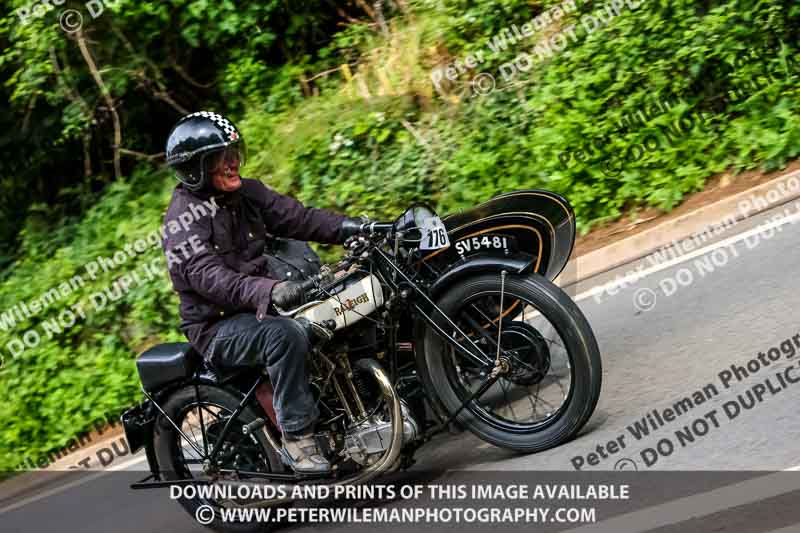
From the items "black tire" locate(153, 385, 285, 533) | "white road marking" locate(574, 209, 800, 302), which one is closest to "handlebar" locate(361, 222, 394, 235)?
"black tire" locate(153, 385, 285, 533)

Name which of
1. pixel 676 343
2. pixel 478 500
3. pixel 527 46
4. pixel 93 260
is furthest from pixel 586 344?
pixel 93 260

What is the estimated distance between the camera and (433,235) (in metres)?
4.72

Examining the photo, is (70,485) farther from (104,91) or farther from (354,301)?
(104,91)

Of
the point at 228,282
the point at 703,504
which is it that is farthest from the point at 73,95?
the point at 703,504

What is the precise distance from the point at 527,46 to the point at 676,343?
5032 mm

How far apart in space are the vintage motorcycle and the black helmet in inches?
29.7

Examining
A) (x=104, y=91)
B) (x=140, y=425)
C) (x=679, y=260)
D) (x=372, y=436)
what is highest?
(x=104, y=91)

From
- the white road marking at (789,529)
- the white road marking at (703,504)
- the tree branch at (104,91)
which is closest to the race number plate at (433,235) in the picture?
the white road marking at (703,504)

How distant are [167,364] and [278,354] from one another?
0.78 meters

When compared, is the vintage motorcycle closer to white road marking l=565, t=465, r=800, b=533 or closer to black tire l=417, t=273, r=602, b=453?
black tire l=417, t=273, r=602, b=453

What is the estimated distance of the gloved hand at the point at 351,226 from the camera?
5.12m

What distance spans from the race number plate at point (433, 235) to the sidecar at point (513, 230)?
13 cm

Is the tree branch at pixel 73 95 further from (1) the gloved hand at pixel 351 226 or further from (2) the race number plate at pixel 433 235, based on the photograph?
(2) the race number plate at pixel 433 235

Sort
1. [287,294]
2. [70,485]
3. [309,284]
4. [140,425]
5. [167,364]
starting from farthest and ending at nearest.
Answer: [70,485] → [140,425] → [167,364] → [309,284] → [287,294]
